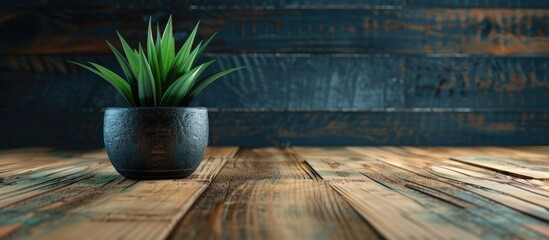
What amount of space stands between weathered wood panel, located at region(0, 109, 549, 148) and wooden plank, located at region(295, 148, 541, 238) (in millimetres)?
894

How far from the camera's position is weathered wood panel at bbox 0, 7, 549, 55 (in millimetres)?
1857

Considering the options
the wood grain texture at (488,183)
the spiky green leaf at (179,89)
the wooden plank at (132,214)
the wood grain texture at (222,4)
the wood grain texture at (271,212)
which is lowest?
the wood grain texture at (488,183)

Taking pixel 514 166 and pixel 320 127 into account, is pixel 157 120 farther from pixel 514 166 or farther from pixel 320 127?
pixel 320 127

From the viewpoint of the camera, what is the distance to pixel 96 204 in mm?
622

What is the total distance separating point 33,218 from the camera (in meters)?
0.54

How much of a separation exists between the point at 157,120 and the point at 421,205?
1.35 ft

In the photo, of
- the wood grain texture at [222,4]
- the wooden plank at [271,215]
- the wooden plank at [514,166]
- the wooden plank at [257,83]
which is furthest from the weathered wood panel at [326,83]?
the wooden plank at [271,215]

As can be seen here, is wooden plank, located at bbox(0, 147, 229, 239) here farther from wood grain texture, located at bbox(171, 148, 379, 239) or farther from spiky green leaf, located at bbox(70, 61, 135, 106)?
spiky green leaf, located at bbox(70, 61, 135, 106)

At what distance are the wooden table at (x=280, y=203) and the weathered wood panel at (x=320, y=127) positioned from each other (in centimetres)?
82

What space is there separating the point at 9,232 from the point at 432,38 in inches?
64.9

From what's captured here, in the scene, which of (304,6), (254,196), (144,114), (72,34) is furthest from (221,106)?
(254,196)

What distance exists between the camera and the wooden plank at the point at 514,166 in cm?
95

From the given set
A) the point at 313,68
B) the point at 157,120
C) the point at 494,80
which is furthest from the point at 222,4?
the point at 157,120

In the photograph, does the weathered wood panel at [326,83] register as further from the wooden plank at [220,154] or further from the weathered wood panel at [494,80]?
the wooden plank at [220,154]
